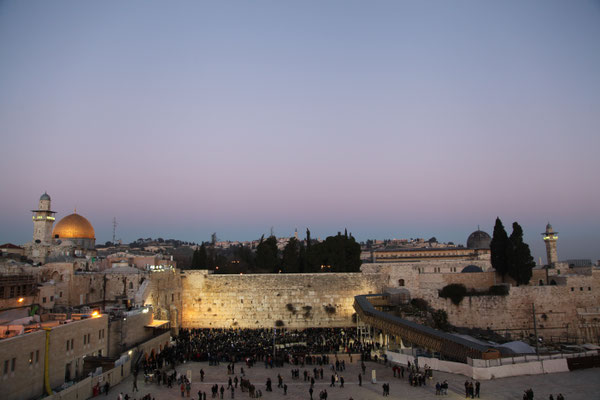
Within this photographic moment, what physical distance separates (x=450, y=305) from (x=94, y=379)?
2146cm

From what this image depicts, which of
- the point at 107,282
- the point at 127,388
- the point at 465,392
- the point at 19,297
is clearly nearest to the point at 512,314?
the point at 465,392

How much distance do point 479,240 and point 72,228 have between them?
3996cm

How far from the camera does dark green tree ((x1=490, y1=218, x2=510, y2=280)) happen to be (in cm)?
3048

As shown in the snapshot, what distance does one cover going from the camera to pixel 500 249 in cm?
3080

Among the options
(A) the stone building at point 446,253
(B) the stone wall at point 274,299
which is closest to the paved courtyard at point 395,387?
(B) the stone wall at point 274,299

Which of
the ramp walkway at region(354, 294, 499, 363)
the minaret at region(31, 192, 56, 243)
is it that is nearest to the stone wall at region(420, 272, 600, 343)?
the ramp walkway at region(354, 294, 499, 363)

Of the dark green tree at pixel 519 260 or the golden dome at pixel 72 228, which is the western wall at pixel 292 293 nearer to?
the dark green tree at pixel 519 260

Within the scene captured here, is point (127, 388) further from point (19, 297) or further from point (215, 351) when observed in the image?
point (19, 297)

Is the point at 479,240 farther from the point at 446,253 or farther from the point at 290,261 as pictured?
the point at 290,261

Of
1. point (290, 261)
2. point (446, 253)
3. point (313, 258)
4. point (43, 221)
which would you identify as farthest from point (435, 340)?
point (446, 253)

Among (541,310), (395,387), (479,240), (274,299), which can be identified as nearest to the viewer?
(395,387)

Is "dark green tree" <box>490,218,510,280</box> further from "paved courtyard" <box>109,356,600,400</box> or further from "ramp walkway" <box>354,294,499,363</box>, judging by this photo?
"paved courtyard" <box>109,356,600,400</box>

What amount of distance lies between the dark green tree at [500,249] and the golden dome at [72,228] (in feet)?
108

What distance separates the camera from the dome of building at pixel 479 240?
4794cm
